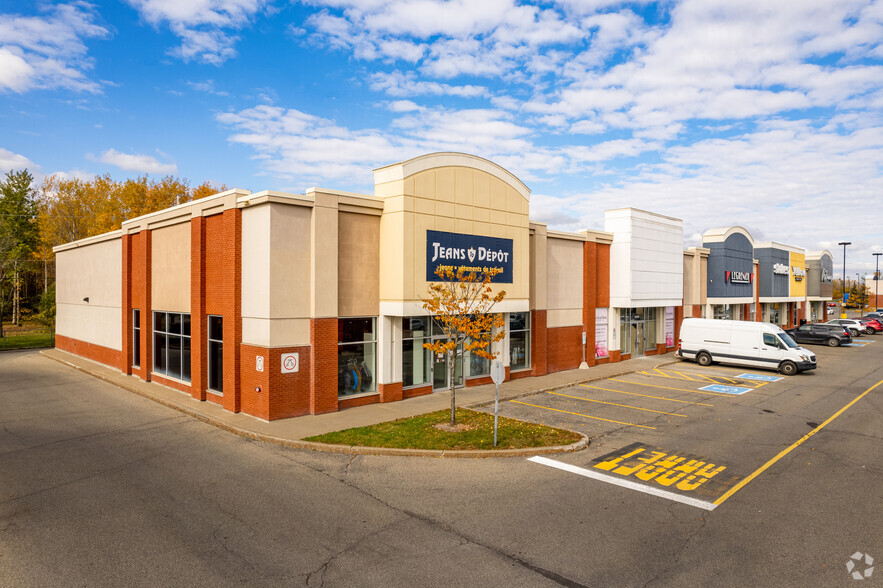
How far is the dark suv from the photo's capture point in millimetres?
38844

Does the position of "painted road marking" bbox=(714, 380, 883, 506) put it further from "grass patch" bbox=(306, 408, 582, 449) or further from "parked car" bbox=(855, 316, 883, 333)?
"parked car" bbox=(855, 316, 883, 333)

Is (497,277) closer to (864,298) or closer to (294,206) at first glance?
(294,206)

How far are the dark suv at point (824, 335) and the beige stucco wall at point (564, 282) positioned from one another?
25263 millimetres

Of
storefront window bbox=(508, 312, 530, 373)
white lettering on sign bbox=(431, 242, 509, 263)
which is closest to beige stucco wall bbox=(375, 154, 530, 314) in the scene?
white lettering on sign bbox=(431, 242, 509, 263)

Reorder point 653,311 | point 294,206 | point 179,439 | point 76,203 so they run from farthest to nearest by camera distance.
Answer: point 76,203 → point 653,311 → point 294,206 → point 179,439

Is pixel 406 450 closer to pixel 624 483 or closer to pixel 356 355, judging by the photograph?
pixel 624 483

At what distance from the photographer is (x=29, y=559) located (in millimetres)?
7434

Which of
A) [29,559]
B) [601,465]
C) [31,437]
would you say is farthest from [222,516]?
[31,437]

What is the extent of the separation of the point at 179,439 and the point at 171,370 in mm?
8034

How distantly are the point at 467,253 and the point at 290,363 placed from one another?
7.67m

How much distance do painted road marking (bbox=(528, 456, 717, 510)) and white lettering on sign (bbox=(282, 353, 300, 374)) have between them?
7745 millimetres

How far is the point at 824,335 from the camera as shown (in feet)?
128

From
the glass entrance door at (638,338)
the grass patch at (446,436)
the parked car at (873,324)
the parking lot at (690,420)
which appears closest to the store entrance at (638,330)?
the glass entrance door at (638,338)

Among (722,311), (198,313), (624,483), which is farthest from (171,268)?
(722,311)
